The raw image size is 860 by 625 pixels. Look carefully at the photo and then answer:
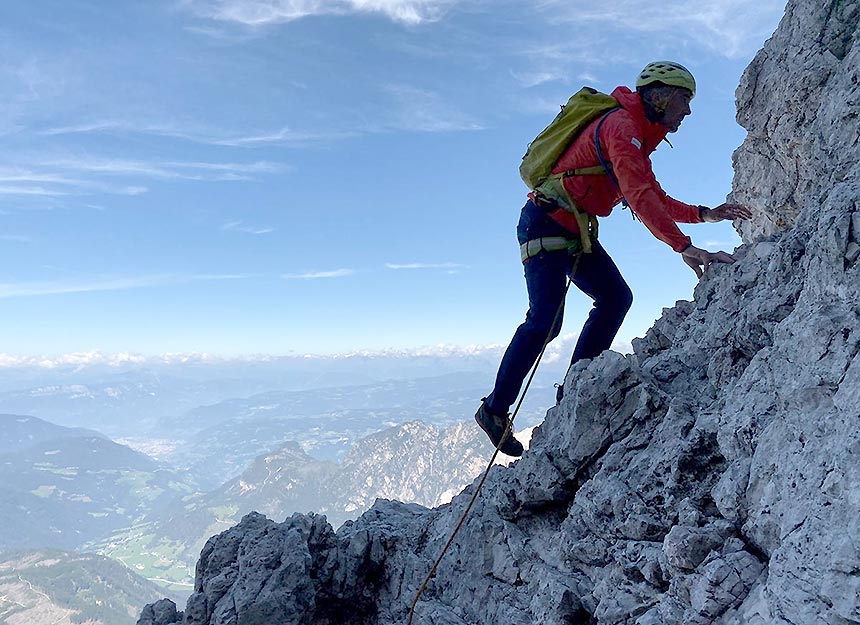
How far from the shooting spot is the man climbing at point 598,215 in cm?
806

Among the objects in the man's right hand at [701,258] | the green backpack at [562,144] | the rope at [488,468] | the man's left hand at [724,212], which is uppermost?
the green backpack at [562,144]

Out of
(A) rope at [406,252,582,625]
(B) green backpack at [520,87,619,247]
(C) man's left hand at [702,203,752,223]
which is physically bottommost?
(A) rope at [406,252,582,625]

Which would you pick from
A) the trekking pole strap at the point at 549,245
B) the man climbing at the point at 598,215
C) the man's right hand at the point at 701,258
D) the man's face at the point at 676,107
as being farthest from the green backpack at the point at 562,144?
the man's right hand at the point at 701,258

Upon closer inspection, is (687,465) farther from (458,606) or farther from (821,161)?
(821,161)

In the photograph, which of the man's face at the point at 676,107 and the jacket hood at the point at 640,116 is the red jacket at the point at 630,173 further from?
the man's face at the point at 676,107

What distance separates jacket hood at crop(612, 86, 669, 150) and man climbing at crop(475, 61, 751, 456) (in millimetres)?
17

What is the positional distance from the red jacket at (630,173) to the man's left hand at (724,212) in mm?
157

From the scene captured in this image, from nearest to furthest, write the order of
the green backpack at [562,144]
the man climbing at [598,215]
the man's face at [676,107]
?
the man climbing at [598,215], the man's face at [676,107], the green backpack at [562,144]

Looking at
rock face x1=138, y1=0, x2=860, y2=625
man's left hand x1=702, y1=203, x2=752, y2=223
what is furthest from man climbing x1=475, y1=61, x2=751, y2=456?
rock face x1=138, y1=0, x2=860, y2=625

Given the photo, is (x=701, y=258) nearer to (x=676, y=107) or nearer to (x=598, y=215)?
(x=598, y=215)

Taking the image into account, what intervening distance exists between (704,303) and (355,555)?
878cm

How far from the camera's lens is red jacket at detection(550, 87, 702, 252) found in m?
7.93

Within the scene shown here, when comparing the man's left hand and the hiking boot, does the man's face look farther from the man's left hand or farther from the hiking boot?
the hiking boot

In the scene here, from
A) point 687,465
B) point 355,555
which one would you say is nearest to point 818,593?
point 687,465
